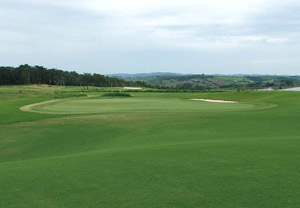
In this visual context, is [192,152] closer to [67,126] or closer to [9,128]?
[67,126]

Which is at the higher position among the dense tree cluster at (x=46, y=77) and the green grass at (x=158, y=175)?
the dense tree cluster at (x=46, y=77)

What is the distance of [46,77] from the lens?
136 m

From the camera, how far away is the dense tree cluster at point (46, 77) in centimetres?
12014

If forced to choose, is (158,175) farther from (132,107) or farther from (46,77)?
(46,77)

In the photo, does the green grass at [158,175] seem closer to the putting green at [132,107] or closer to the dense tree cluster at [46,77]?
the putting green at [132,107]

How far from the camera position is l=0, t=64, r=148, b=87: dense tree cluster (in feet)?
394

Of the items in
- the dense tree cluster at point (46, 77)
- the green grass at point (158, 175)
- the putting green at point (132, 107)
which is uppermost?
the dense tree cluster at point (46, 77)

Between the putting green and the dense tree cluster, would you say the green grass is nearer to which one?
the putting green

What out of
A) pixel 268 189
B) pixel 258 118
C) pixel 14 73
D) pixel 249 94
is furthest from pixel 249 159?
pixel 14 73

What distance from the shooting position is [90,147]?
1590 cm

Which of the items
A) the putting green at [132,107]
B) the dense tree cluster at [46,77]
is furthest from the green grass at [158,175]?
the dense tree cluster at [46,77]

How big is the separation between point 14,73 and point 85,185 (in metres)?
125

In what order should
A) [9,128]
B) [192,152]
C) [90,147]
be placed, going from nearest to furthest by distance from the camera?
[192,152] < [90,147] < [9,128]

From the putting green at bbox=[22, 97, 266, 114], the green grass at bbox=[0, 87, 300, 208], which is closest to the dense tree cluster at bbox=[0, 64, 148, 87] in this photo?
the putting green at bbox=[22, 97, 266, 114]
